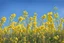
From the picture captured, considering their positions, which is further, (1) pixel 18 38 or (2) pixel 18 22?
(2) pixel 18 22

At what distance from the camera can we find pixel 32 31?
22.8ft

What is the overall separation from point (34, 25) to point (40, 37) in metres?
0.63

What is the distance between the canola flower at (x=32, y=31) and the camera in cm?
648

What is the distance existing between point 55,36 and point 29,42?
0.71m

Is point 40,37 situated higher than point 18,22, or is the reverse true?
point 18,22

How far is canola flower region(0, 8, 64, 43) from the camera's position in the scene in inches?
A: 255

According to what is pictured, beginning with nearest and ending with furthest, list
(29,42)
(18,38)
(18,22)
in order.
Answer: (29,42) → (18,38) → (18,22)

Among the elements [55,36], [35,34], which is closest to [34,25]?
[35,34]

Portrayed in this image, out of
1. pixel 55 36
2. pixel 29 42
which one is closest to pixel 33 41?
pixel 29 42

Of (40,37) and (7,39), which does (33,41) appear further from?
(7,39)

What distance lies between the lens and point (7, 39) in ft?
22.1

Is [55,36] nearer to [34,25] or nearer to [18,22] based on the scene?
[34,25]

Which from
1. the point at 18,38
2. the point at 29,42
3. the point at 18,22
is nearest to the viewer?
the point at 29,42

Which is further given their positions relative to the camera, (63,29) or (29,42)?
(63,29)
